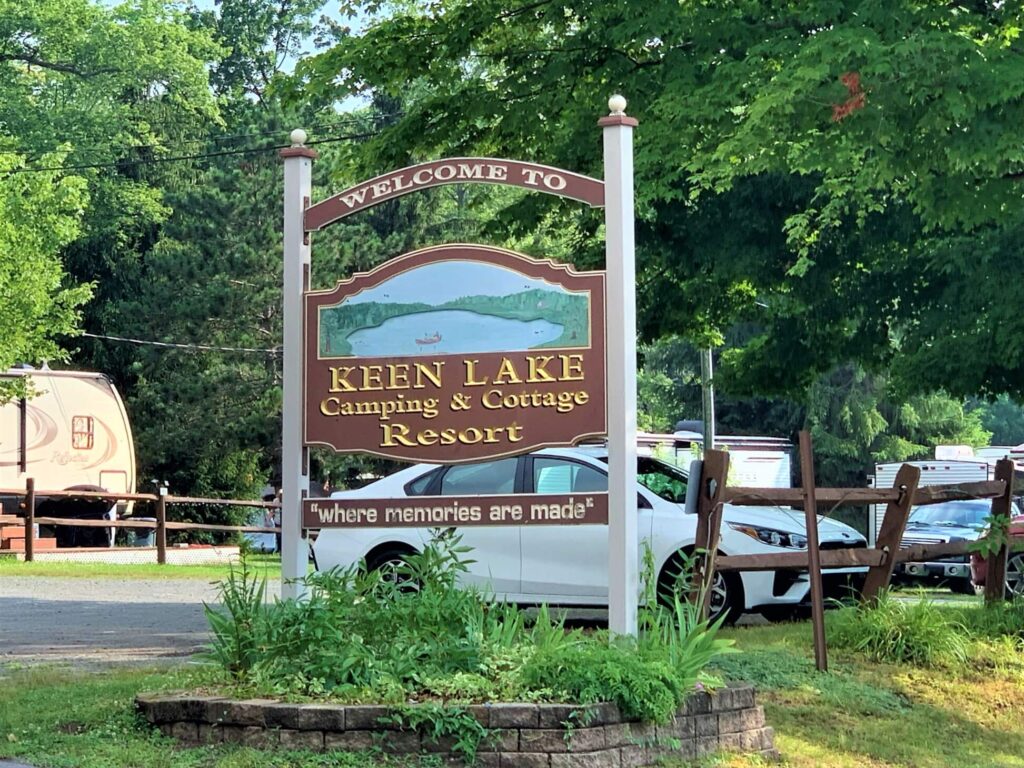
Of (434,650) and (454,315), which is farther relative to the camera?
(454,315)

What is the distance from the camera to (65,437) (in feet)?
98.7

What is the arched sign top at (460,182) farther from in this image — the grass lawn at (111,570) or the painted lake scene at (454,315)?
the grass lawn at (111,570)

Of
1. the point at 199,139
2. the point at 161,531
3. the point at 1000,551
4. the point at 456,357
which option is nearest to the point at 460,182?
the point at 456,357

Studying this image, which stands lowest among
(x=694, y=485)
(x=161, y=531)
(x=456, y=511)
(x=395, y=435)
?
(x=161, y=531)

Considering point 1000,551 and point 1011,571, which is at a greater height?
point 1000,551

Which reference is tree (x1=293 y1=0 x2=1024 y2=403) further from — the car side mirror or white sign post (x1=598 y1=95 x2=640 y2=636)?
the car side mirror

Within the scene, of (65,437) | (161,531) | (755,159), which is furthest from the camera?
(65,437)

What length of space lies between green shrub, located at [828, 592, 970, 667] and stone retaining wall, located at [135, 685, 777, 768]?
132 inches

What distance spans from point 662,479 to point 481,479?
1.61 metres

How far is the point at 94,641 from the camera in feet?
38.2

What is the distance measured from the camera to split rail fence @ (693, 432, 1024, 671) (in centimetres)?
918

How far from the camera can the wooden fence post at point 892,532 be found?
1015 centimetres

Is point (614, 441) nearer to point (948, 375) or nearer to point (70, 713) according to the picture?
point (70, 713)

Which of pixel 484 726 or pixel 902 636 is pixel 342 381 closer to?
pixel 484 726
